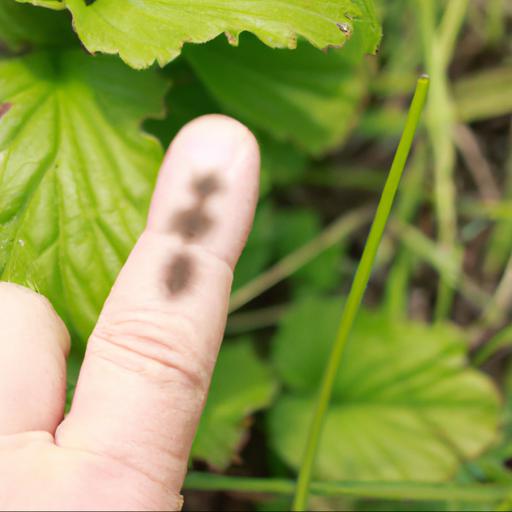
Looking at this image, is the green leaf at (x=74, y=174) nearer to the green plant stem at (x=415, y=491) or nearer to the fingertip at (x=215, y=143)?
the fingertip at (x=215, y=143)

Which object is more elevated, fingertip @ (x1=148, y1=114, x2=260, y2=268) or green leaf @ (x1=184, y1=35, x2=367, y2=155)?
fingertip @ (x1=148, y1=114, x2=260, y2=268)

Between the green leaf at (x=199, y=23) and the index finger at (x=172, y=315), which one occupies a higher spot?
the green leaf at (x=199, y=23)

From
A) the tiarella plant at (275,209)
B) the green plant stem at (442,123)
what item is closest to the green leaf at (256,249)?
the tiarella plant at (275,209)

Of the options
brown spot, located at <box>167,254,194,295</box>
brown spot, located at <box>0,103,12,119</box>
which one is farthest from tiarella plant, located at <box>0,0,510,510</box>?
brown spot, located at <box>167,254,194,295</box>

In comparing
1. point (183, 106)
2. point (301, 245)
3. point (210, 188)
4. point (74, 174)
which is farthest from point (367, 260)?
point (301, 245)

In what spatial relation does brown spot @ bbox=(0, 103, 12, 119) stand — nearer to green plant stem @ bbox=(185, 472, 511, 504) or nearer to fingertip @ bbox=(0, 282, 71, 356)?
fingertip @ bbox=(0, 282, 71, 356)
